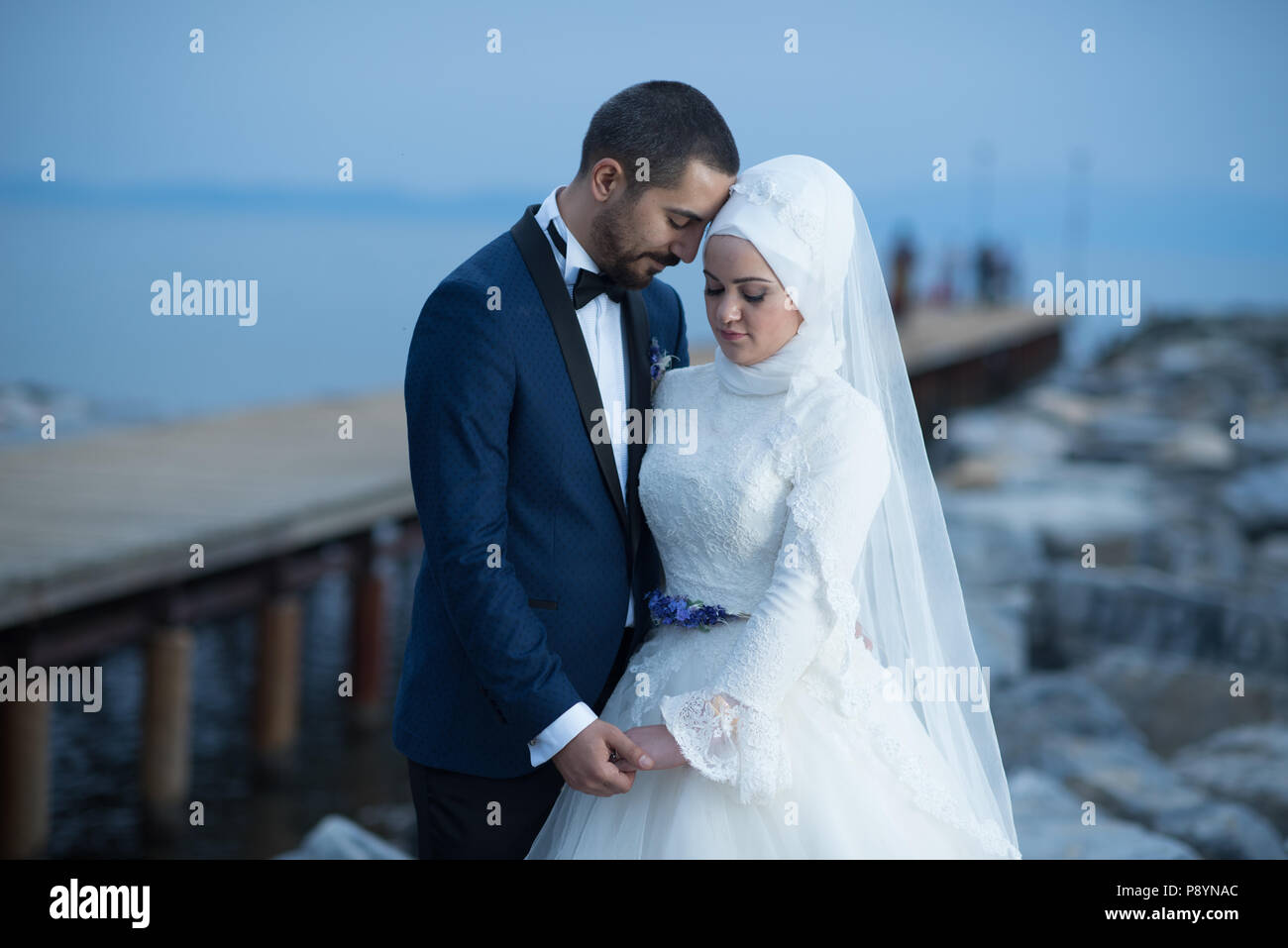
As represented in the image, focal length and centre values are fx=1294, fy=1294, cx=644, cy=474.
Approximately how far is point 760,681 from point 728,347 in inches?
27.7

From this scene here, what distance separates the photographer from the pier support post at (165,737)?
23.2ft

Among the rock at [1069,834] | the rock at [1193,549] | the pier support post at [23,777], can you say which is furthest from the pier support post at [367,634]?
the rock at [1193,549]

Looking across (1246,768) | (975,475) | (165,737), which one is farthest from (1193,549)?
(165,737)

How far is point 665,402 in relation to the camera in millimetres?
2957

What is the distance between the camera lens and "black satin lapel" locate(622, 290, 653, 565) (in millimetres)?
2910

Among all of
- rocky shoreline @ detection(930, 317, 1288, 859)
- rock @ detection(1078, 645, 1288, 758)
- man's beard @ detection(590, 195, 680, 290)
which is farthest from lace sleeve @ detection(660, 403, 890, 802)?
rock @ detection(1078, 645, 1288, 758)

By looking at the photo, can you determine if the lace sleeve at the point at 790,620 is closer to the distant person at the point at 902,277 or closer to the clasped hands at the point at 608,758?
the clasped hands at the point at 608,758

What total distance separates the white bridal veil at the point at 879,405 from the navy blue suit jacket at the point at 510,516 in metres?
0.39

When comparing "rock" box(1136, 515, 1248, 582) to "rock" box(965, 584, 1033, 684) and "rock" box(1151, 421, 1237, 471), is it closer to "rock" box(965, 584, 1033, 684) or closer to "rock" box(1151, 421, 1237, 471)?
"rock" box(965, 584, 1033, 684)

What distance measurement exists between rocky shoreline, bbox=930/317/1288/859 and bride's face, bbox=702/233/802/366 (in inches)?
111

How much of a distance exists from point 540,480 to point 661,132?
0.77 m

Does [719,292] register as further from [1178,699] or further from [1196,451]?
[1196,451]

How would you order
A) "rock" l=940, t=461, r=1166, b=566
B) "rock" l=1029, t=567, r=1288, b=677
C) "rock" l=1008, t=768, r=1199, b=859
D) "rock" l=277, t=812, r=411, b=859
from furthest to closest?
"rock" l=940, t=461, r=1166, b=566 → "rock" l=1029, t=567, r=1288, b=677 → "rock" l=1008, t=768, r=1199, b=859 → "rock" l=277, t=812, r=411, b=859

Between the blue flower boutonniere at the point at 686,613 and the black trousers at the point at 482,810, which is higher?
the blue flower boutonniere at the point at 686,613
